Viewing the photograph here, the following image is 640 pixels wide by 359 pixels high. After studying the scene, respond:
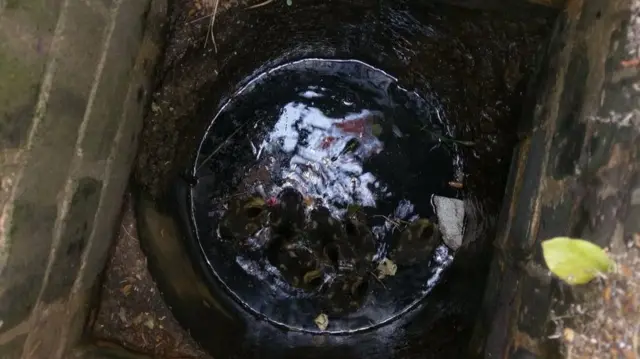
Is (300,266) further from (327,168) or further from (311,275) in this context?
(327,168)

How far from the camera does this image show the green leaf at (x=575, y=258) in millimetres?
1123

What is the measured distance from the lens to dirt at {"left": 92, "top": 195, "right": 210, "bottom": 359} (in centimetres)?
A: 188

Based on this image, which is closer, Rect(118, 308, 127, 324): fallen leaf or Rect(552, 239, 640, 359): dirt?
Rect(552, 239, 640, 359): dirt

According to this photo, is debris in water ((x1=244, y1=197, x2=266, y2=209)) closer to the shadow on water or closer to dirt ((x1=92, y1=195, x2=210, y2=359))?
the shadow on water

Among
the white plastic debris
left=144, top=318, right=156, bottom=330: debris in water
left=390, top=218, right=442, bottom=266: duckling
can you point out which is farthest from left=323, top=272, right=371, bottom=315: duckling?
left=144, top=318, right=156, bottom=330: debris in water

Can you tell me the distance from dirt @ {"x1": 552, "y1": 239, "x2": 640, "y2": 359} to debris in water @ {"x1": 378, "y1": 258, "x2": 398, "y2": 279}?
1.15 meters

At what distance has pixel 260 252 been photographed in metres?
2.32

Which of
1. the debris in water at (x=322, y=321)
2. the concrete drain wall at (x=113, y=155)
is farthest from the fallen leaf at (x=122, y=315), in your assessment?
the debris in water at (x=322, y=321)

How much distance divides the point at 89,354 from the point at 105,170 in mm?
561

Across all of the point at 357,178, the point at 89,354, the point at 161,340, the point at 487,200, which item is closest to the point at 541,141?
the point at 487,200

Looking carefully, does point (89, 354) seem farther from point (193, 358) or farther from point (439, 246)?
point (439, 246)

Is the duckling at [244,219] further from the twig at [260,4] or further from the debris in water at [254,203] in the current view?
the twig at [260,4]

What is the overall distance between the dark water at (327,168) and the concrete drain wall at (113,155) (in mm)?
516

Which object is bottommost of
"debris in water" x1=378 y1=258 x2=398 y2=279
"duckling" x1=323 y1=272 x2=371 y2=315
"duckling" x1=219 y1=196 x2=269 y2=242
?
"duckling" x1=323 y1=272 x2=371 y2=315
